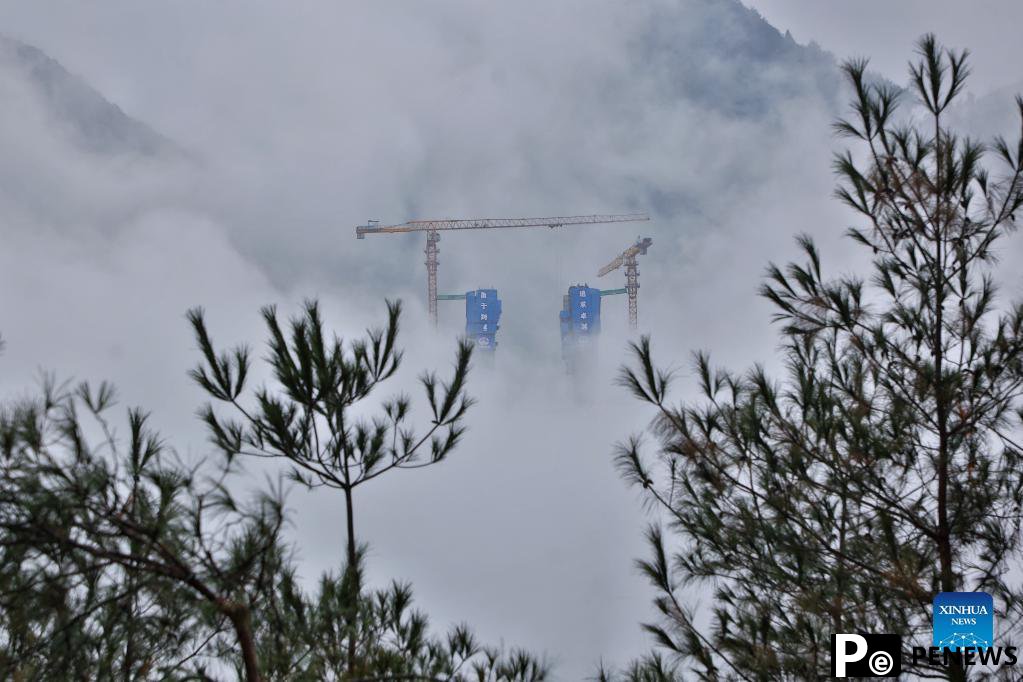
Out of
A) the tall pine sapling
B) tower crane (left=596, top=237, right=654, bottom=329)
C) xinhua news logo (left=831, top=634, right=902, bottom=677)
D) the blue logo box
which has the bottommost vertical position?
xinhua news logo (left=831, top=634, right=902, bottom=677)

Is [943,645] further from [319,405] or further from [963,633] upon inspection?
[319,405]

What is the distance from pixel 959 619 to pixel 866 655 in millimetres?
290

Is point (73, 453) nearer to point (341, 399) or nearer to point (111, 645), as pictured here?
point (111, 645)

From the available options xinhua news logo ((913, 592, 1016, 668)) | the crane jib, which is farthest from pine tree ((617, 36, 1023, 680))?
the crane jib

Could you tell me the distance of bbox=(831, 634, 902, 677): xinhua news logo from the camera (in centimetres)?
266

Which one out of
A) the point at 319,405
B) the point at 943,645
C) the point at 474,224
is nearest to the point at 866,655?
the point at 943,645

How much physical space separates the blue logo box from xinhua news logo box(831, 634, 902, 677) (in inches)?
5.0

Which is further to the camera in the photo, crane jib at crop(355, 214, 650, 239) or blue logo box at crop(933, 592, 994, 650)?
crane jib at crop(355, 214, 650, 239)

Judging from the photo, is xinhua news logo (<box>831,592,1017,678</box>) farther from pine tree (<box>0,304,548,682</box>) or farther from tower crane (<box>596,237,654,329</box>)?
tower crane (<box>596,237,654,329</box>)

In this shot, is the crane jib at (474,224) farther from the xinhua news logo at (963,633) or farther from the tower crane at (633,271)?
the xinhua news logo at (963,633)

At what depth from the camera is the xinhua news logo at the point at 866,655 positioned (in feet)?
8.72

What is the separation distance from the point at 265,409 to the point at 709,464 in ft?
5.01

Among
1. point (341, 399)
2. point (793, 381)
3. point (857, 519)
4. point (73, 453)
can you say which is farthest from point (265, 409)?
point (857, 519)

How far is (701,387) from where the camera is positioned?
10.0ft
